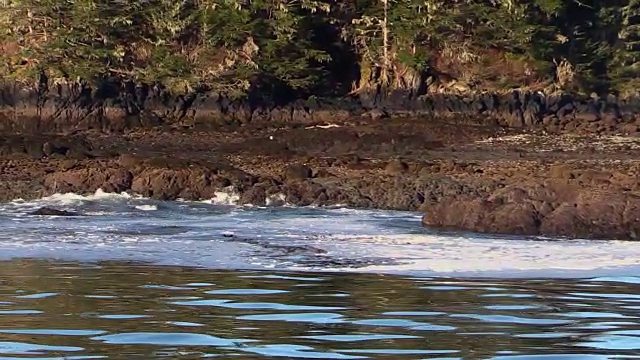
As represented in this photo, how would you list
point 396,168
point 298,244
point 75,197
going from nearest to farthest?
point 298,244, point 75,197, point 396,168

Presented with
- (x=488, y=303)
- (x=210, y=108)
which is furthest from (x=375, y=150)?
(x=488, y=303)

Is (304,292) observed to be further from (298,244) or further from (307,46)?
(307,46)

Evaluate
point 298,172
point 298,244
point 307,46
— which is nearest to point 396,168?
point 298,172

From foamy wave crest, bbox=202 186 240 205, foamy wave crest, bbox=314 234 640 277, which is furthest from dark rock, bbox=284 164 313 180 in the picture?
foamy wave crest, bbox=314 234 640 277

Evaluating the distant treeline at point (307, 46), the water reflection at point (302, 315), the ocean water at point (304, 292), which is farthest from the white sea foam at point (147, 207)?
the distant treeline at point (307, 46)

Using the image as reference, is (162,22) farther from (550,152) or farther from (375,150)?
(550,152)

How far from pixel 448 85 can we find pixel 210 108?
596cm

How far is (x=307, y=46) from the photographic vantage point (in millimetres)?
31578

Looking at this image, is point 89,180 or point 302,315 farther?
point 89,180

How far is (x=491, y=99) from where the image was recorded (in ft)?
100

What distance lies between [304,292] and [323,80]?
72.8ft

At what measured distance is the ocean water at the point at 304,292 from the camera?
285 inches

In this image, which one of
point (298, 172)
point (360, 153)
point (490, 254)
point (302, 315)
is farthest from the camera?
point (360, 153)

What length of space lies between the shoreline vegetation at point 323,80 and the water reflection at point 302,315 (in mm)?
12408
